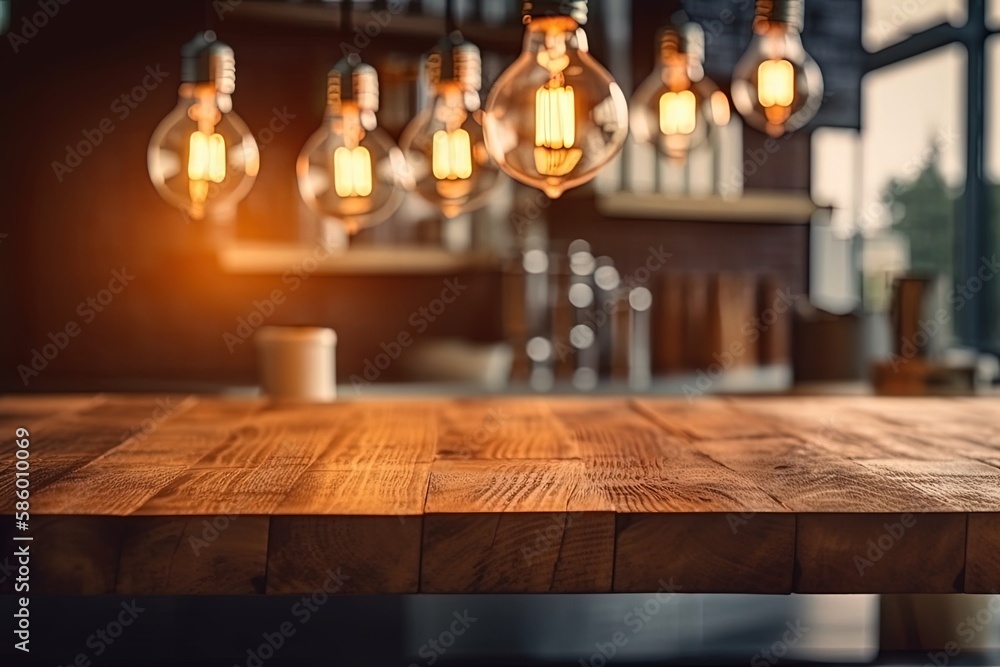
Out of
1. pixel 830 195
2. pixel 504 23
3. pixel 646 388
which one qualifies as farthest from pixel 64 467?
pixel 830 195

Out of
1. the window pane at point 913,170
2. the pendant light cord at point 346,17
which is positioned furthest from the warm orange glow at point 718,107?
the window pane at point 913,170

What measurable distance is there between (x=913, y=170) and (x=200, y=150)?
3.56m

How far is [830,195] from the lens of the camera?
15.0 feet

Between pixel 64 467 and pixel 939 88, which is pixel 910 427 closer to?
→ pixel 64 467

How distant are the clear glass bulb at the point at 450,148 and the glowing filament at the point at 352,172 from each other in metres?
0.07

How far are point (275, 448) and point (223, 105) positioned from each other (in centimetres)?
62

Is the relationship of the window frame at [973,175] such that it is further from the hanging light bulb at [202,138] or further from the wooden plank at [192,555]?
the wooden plank at [192,555]

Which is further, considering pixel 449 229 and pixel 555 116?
pixel 449 229

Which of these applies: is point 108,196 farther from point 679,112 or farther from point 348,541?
point 348,541
